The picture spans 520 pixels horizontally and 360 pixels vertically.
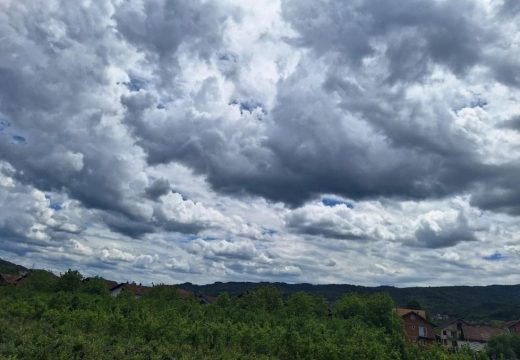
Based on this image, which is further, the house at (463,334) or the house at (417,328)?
the house at (463,334)

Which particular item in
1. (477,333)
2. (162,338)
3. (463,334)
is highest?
(162,338)

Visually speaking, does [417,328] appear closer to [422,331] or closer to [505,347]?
[422,331]

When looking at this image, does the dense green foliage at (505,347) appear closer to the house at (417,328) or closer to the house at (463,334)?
the house at (417,328)

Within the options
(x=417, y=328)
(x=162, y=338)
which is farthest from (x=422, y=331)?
(x=162, y=338)

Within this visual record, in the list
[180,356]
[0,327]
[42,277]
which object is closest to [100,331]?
[0,327]

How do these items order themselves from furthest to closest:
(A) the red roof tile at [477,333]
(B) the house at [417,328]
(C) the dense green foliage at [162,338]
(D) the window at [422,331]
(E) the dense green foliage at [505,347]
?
1. (A) the red roof tile at [477,333]
2. (D) the window at [422,331]
3. (B) the house at [417,328]
4. (E) the dense green foliage at [505,347]
5. (C) the dense green foliage at [162,338]

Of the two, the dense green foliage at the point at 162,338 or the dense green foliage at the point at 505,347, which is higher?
the dense green foliage at the point at 162,338

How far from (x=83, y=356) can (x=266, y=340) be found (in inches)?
702

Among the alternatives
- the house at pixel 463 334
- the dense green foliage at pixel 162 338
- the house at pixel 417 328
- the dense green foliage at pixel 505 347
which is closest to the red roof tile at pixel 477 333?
the house at pixel 463 334

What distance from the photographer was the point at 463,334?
336 feet

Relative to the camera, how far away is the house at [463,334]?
101 meters

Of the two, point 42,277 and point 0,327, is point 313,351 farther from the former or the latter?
point 42,277

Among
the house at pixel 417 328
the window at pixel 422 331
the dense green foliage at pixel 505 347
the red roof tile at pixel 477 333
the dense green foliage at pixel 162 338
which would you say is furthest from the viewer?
the red roof tile at pixel 477 333

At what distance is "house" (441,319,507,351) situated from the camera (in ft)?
331
